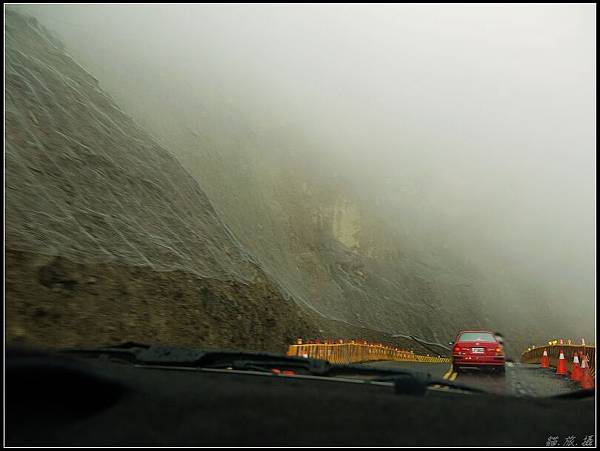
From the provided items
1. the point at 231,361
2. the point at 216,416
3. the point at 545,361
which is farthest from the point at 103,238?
the point at 545,361

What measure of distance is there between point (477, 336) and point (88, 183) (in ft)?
53.8

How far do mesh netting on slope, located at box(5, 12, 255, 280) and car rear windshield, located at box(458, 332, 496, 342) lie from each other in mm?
11591

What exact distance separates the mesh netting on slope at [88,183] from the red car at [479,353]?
11498mm

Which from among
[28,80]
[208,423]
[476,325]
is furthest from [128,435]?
[476,325]

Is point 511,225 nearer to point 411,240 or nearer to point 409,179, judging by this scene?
point 409,179

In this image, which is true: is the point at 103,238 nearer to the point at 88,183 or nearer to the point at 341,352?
the point at 88,183

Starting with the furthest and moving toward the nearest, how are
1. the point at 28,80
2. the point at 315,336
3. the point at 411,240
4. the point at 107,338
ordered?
1. the point at 411,240
2. the point at 315,336
3. the point at 28,80
4. the point at 107,338

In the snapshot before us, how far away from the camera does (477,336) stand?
18359 millimetres

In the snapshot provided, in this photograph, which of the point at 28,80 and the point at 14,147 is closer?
the point at 14,147

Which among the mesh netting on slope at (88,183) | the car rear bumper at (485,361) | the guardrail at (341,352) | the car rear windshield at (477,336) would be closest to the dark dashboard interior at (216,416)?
the mesh netting on slope at (88,183)

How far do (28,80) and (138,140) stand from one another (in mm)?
8405

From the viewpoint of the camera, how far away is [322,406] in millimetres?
2750

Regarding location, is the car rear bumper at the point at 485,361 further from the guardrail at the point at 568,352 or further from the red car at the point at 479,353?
the guardrail at the point at 568,352

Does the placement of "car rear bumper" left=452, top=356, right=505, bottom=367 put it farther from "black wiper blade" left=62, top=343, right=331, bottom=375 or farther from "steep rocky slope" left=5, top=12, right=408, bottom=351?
"black wiper blade" left=62, top=343, right=331, bottom=375
